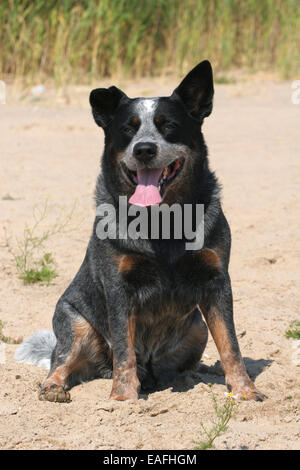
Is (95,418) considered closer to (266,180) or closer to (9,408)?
(9,408)

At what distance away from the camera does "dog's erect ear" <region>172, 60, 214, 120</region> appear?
380 centimetres

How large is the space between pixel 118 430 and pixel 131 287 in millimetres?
740

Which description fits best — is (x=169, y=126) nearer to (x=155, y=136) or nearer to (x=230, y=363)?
(x=155, y=136)

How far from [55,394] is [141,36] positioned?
31.2ft

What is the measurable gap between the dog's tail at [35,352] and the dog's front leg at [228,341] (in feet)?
3.33

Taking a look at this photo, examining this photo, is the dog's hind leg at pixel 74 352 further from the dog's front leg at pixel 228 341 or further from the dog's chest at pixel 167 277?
the dog's front leg at pixel 228 341

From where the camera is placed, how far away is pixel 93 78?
38.6 feet

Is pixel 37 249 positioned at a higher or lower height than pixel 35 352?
higher

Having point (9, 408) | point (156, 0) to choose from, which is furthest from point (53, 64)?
point (9, 408)

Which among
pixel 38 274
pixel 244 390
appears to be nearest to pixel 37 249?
pixel 38 274

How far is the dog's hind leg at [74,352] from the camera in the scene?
391 cm
